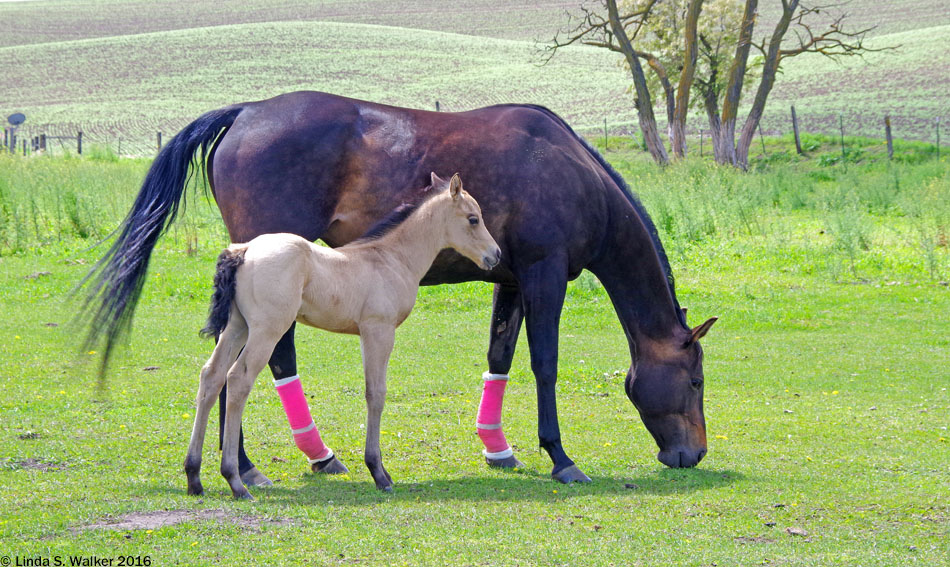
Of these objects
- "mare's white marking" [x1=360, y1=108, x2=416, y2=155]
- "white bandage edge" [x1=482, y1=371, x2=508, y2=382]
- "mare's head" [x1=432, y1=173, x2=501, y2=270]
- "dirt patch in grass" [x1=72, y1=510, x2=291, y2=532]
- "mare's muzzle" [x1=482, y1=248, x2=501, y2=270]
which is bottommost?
"white bandage edge" [x1=482, y1=371, x2=508, y2=382]

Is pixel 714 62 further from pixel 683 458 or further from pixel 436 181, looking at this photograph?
pixel 436 181

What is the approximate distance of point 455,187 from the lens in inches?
249

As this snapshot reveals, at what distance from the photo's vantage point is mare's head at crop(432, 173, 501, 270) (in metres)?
6.39

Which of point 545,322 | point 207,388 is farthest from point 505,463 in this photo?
point 207,388

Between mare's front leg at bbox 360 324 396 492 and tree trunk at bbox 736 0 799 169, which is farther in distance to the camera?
tree trunk at bbox 736 0 799 169

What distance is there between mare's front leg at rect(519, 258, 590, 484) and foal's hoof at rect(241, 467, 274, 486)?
189 cm

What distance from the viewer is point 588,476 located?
6727mm

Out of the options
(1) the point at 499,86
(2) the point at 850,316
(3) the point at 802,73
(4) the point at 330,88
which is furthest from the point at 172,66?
(2) the point at 850,316

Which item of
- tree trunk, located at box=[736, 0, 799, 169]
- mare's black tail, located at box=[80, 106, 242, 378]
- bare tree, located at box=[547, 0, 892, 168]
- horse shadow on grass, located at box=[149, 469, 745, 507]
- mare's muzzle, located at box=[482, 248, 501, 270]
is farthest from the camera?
tree trunk, located at box=[736, 0, 799, 169]

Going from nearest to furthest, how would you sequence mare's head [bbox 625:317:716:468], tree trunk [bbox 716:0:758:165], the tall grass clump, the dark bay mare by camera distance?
1. the dark bay mare
2. mare's head [bbox 625:317:716:468]
3. the tall grass clump
4. tree trunk [bbox 716:0:758:165]

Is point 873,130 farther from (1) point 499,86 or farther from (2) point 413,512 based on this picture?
(2) point 413,512

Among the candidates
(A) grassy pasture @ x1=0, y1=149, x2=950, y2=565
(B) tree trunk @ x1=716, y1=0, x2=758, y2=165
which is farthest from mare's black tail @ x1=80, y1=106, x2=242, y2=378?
(B) tree trunk @ x1=716, y1=0, x2=758, y2=165

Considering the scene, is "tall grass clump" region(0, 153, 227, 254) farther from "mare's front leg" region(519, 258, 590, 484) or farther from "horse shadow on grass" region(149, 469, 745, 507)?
"horse shadow on grass" region(149, 469, 745, 507)

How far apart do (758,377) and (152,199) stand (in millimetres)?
6695
